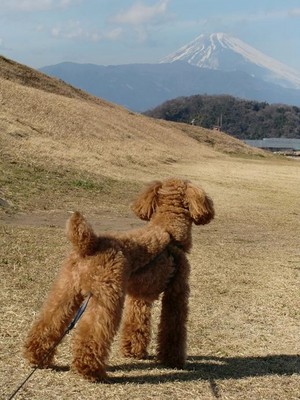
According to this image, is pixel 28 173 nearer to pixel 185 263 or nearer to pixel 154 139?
pixel 185 263

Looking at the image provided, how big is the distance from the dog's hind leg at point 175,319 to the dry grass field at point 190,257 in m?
0.15

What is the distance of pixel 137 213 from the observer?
463cm

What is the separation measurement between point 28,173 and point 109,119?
21.2 meters

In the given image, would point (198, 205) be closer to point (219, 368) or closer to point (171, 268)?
point (171, 268)

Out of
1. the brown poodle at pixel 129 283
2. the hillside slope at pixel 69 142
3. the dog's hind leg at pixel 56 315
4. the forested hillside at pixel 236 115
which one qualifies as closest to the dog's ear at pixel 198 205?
the brown poodle at pixel 129 283

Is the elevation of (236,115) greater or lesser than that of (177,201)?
greater

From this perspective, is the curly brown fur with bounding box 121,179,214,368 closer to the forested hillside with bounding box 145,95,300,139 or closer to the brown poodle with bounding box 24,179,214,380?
the brown poodle with bounding box 24,179,214,380

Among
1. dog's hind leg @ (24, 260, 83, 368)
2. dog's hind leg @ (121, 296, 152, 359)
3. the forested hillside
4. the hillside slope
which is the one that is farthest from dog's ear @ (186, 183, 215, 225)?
the forested hillside

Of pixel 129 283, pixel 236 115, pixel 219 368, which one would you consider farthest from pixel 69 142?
pixel 236 115

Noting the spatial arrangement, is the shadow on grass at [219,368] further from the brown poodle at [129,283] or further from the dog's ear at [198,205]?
the dog's ear at [198,205]

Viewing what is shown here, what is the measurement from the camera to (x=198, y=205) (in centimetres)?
438

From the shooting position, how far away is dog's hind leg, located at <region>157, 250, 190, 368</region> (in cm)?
A: 446

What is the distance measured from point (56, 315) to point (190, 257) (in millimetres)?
5327

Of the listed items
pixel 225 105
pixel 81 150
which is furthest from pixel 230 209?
pixel 225 105
